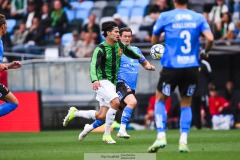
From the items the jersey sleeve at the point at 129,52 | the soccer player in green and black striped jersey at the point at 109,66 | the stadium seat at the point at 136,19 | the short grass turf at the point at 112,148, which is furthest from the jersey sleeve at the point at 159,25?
the stadium seat at the point at 136,19

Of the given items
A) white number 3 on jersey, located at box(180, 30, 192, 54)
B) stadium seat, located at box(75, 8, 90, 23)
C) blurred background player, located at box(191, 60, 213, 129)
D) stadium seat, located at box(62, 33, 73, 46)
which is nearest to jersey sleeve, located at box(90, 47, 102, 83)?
white number 3 on jersey, located at box(180, 30, 192, 54)

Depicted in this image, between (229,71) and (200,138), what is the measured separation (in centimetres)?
828

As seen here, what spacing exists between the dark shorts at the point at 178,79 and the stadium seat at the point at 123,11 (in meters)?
15.0

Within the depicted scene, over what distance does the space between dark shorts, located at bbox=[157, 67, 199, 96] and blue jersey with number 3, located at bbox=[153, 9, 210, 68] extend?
0.07 m

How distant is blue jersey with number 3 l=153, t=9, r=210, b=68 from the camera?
1207cm

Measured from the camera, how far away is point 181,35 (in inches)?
476

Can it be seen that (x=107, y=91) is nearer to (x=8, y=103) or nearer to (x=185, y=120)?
(x=8, y=103)

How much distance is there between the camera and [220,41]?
23.4 metres

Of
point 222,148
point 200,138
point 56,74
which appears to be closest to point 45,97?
point 56,74

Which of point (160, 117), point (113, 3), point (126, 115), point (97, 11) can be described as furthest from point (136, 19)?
point (160, 117)

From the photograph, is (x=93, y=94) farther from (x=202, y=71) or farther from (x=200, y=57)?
(x=200, y=57)

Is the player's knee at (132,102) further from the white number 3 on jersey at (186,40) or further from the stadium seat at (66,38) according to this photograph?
the stadium seat at (66,38)

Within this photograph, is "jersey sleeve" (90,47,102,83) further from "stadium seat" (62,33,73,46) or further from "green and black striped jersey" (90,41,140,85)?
"stadium seat" (62,33,73,46)

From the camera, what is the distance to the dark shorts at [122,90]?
16.7 metres
